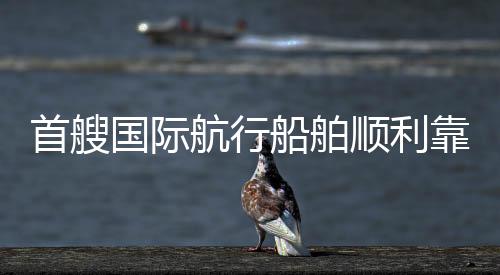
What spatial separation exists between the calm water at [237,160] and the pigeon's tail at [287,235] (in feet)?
52.2

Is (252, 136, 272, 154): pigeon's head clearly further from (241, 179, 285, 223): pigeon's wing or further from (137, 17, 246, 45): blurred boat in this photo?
(137, 17, 246, 45): blurred boat

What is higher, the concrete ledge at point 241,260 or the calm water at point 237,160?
the calm water at point 237,160

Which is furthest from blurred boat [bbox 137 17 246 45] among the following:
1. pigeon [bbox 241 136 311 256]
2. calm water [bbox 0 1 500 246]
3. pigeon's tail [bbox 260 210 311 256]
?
pigeon's tail [bbox 260 210 311 256]

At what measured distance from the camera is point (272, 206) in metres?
9.93

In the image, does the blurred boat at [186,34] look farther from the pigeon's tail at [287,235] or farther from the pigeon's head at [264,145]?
the pigeon's tail at [287,235]

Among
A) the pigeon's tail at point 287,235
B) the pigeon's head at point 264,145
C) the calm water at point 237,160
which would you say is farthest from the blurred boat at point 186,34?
the pigeon's tail at point 287,235

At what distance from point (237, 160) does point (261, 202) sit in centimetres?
3172

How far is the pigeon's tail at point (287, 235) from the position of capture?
9711 mm

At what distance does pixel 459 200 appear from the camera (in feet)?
112

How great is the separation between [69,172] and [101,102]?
2851 cm

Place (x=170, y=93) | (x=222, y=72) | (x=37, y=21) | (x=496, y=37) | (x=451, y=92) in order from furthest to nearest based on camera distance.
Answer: (x=37, y=21), (x=496, y=37), (x=222, y=72), (x=170, y=93), (x=451, y=92)

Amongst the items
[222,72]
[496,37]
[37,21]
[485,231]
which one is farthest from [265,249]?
[37,21]

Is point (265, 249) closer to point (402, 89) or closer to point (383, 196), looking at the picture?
point (383, 196)

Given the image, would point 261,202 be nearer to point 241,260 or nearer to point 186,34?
point 241,260
